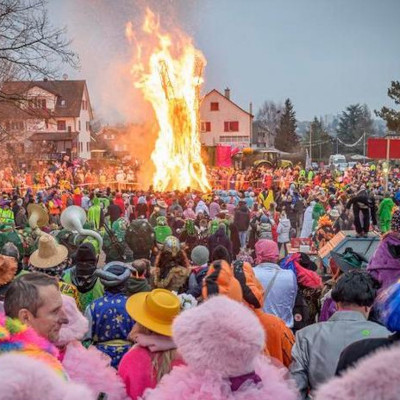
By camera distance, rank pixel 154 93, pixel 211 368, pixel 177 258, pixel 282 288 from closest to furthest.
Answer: pixel 211 368, pixel 282 288, pixel 177 258, pixel 154 93

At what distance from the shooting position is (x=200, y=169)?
3591cm

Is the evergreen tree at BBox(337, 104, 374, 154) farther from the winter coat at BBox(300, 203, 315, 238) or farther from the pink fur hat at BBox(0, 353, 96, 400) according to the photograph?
the pink fur hat at BBox(0, 353, 96, 400)

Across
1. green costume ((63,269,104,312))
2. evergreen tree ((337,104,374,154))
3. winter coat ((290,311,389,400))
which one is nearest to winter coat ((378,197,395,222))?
green costume ((63,269,104,312))

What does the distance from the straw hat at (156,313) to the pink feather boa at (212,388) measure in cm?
70

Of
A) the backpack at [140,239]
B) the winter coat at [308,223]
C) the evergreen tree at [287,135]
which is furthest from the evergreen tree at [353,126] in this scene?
the backpack at [140,239]

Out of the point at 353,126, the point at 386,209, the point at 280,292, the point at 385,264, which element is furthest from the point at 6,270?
the point at 353,126

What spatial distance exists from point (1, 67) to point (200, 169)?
1909 centimetres

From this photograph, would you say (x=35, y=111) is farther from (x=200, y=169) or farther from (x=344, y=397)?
(x=200, y=169)

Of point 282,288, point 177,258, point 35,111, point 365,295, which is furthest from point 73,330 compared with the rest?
point 35,111

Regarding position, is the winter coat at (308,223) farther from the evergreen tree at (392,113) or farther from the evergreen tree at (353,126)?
the evergreen tree at (353,126)

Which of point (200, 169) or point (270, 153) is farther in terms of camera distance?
point (270, 153)

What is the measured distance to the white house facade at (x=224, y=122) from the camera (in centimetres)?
7900

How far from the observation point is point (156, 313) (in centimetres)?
365

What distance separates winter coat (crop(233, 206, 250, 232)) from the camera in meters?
17.9
